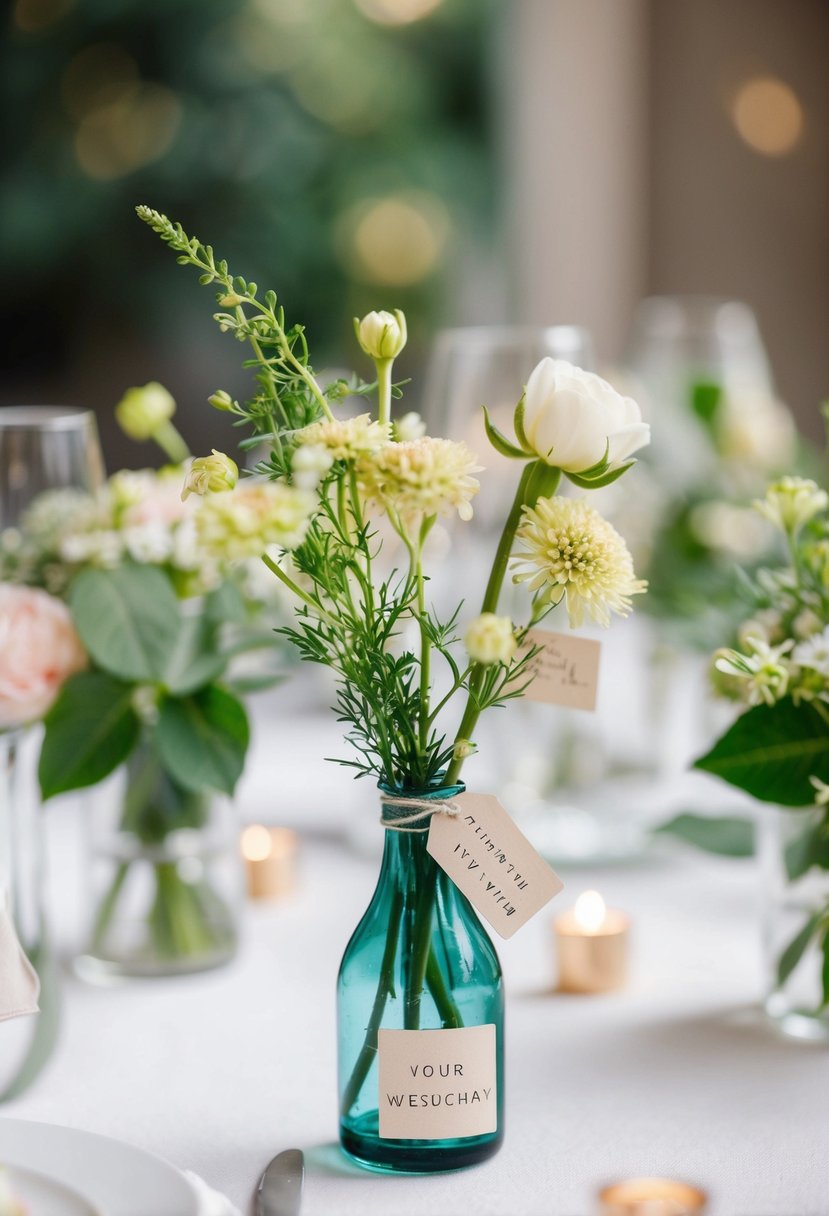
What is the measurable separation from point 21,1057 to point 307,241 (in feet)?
11.3

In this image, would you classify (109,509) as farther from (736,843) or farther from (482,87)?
(482,87)

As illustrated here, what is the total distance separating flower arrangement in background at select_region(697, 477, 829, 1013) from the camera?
2.50 feet

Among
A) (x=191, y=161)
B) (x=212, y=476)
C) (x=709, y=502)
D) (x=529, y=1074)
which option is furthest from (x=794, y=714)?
(x=191, y=161)

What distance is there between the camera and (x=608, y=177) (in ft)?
11.4

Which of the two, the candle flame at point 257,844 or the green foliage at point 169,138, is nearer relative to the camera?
the candle flame at point 257,844

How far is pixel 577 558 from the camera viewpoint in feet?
2.01

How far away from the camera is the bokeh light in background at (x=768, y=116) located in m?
2.68

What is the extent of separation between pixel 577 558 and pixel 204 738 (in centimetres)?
37

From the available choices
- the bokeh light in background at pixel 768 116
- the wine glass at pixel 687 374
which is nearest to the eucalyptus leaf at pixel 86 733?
the wine glass at pixel 687 374

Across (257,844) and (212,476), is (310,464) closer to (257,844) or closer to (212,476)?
(212,476)

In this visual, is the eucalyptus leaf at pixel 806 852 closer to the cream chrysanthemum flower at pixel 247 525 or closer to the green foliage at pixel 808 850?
the green foliage at pixel 808 850

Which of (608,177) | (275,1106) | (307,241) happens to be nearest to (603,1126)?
(275,1106)

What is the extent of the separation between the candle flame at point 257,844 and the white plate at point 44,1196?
1.68ft

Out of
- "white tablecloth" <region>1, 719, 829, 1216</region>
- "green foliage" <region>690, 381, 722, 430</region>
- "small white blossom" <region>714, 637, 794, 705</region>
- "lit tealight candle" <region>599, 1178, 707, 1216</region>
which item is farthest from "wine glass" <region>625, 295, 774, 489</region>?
"lit tealight candle" <region>599, 1178, 707, 1216</region>
